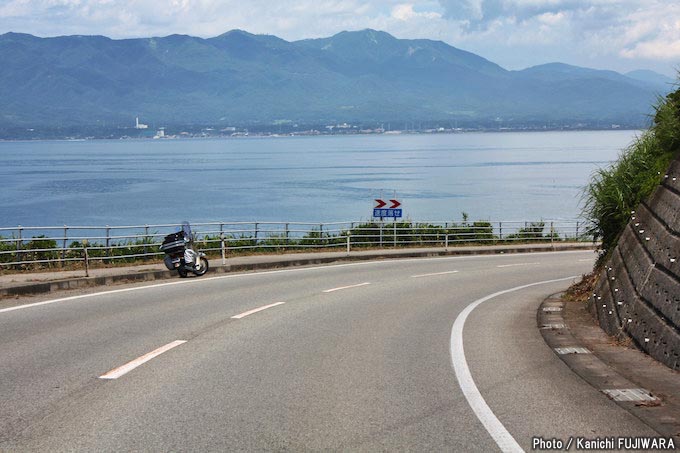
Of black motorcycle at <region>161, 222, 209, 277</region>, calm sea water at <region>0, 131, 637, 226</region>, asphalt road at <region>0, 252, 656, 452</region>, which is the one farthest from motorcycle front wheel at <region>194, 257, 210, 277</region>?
calm sea water at <region>0, 131, 637, 226</region>

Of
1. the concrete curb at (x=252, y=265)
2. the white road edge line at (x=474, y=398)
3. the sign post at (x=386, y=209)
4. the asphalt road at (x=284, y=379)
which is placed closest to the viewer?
the white road edge line at (x=474, y=398)

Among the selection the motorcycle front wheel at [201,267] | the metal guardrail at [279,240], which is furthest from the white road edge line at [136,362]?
the metal guardrail at [279,240]

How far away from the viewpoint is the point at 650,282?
974cm

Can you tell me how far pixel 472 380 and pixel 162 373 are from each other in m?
3.15

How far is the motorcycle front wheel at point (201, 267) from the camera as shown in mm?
21906

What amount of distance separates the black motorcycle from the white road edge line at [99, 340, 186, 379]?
419 inches

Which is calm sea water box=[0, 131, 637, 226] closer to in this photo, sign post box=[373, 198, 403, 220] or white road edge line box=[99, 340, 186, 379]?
sign post box=[373, 198, 403, 220]

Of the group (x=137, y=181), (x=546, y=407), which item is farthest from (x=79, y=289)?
(x=137, y=181)

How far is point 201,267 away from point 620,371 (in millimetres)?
14931

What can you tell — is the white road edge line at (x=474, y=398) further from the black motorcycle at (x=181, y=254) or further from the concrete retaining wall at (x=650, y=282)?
the black motorcycle at (x=181, y=254)

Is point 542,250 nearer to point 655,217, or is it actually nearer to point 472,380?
point 655,217

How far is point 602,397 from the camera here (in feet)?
25.1

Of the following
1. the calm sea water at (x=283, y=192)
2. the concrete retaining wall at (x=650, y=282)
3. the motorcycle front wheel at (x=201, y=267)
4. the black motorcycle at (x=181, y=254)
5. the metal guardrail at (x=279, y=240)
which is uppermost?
the concrete retaining wall at (x=650, y=282)

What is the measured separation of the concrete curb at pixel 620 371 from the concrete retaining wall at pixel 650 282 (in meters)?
0.19
